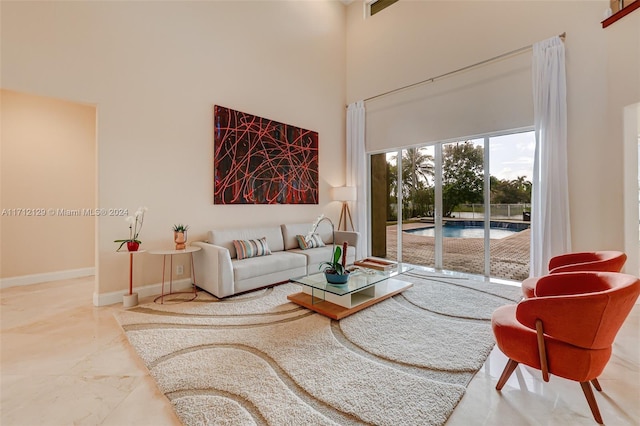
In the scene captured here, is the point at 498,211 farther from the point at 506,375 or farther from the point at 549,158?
the point at 506,375

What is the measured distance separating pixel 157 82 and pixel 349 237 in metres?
3.87

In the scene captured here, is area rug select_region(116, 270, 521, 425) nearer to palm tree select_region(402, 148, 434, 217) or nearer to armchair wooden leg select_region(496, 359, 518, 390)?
armchair wooden leg select_region(496, 359, 518, 390)

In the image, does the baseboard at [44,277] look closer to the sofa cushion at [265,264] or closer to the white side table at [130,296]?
the white side table at [130,296]

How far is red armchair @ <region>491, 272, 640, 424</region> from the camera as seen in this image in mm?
1459

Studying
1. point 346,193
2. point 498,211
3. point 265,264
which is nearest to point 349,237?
point 346,193

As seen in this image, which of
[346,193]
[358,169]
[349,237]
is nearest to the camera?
[349,237]

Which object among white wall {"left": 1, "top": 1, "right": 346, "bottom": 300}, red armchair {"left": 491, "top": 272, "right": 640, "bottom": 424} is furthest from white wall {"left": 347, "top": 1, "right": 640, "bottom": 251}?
red armchair {"left": 491, "top": 272, "right": 640, "bottom": 424}

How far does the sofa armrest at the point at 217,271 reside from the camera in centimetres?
344

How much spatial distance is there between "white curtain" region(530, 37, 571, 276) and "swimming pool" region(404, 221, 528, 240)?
1.75 ft

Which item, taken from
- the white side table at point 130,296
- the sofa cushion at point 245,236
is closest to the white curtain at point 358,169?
the sofa cushion at point 245,236

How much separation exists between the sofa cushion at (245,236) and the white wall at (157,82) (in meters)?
0.34

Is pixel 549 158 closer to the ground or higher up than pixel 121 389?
higher up

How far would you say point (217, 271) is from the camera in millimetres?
3449

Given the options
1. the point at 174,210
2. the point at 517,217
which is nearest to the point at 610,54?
the point at 517,217
